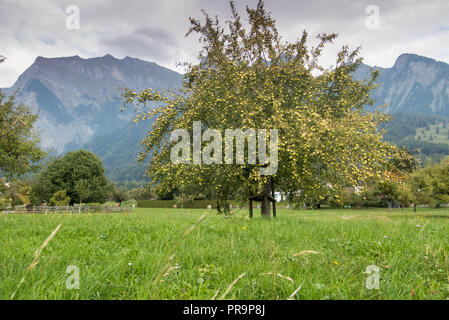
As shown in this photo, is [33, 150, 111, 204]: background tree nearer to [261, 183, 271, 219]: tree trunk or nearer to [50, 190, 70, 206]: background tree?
[50, 190, 70, 206]: background tree

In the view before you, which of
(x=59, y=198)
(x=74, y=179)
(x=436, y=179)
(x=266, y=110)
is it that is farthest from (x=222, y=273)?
(x=74, y=179)

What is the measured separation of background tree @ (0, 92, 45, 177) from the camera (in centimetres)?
2114

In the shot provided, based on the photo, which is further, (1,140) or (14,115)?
(14,115)

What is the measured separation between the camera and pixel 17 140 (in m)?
21.5

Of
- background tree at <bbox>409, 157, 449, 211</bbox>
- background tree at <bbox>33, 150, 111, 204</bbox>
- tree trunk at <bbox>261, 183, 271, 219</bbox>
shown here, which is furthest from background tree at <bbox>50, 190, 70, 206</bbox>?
background tree at <bbox>409, 157, 449, 211</bbox>

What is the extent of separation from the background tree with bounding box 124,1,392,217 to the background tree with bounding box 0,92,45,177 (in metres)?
12.3

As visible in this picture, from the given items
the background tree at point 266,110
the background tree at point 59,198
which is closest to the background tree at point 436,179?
the background tree at point 266,110

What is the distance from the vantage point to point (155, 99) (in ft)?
53.0

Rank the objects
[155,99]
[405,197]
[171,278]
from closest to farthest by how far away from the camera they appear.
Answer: [171,278] → [155,99] → [405,197]
